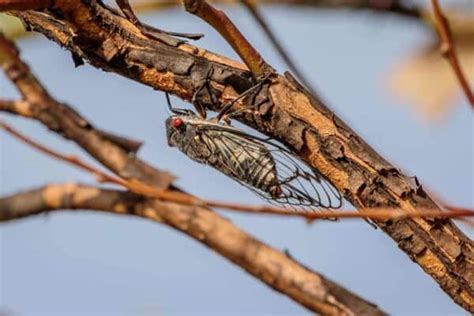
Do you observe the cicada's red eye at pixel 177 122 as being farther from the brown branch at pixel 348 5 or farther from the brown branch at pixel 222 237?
the brown branch at pixel 348 5

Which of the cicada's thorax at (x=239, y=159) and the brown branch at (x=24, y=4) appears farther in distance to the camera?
the cicada's thorax at (x=239, y=159)

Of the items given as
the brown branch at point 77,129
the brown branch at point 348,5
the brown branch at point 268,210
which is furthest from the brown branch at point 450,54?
the brown branch at point 348,5

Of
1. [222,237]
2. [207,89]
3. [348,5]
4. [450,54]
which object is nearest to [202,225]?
[222,237]

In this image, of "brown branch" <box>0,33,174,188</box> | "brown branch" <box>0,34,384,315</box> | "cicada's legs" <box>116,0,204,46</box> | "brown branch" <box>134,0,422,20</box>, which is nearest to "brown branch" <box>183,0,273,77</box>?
"cicada's legs" <box>116,0,204,46</box>


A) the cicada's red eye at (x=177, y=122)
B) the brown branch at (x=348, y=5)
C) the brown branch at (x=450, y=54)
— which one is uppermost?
the brown branch at (x=348, y=5)

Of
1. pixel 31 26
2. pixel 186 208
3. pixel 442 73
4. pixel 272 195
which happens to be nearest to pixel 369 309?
pixel 272 195

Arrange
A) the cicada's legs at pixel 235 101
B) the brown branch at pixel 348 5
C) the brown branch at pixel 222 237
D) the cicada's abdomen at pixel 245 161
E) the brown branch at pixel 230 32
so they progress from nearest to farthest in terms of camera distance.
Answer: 1. the brown branch at pixel 230 32
2. the cicada's legs at pixel 235 101
3. the cicada's abdomen at pixel 245 161
4. the brown branch at pixel 222 237
5. the brown branch at pixel 348 5
